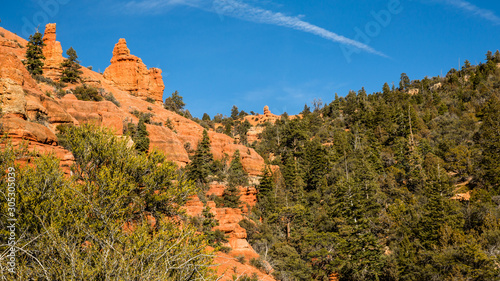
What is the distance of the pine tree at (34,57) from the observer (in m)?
54.5

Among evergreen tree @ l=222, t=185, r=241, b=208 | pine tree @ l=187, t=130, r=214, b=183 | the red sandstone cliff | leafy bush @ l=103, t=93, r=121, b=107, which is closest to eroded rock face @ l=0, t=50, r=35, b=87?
the red sandstone cliff

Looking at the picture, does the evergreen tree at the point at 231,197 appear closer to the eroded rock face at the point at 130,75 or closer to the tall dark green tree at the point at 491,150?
the tall dark green tree at the point at 491,150

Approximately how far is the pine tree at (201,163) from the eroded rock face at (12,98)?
27.3 m

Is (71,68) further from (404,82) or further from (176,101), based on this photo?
(404,82)

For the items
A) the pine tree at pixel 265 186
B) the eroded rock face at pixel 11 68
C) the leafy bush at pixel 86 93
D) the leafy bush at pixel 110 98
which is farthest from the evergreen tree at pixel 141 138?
the eroded rock face at pixel 11 68

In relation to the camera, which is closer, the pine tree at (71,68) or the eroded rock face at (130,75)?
the pine tree at (71,68)

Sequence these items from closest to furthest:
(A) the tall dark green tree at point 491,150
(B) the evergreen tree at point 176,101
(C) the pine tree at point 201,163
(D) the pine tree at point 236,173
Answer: (A) the tall dark green tree at point 491,150, (C) the pine tree at point 201,163, (D) the pine tree at point 236,173, (B) the evergreen tree at point 176,101

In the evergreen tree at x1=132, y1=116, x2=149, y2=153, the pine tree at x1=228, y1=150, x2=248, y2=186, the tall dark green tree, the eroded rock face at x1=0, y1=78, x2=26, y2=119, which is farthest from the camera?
the pine tree at x1=228, y1=150, x2=248, y2=186

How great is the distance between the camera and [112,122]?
44562mm

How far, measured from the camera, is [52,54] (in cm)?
6300

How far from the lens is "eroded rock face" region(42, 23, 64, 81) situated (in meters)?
60.4

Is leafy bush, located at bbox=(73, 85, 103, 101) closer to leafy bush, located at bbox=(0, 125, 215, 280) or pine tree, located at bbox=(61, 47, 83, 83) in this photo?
pine tree, located at bbox=(61, 47, 83, 83)

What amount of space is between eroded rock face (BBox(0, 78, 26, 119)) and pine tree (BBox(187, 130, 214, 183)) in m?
27.3

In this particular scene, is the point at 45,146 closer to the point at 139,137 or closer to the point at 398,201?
the point at 139,137
